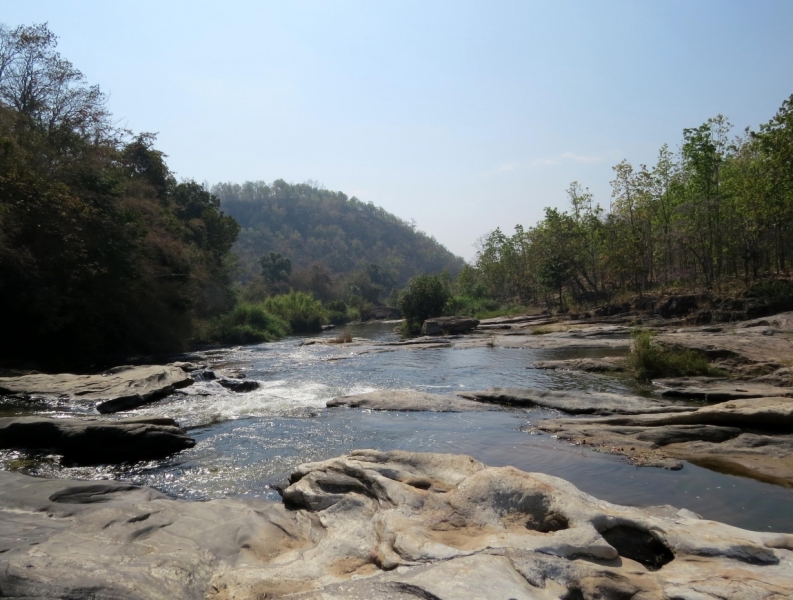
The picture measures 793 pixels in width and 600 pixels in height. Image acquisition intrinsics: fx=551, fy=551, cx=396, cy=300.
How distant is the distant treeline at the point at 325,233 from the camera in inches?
5059

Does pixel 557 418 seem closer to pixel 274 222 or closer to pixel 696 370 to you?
pixel 696 370

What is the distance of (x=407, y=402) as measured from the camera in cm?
1180

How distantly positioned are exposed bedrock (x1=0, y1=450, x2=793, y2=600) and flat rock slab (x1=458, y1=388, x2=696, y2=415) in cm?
484

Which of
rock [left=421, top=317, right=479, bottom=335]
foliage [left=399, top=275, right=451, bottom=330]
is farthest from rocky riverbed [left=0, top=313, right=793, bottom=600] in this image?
foliage [left=399, top=275, right=451, bottom=330]

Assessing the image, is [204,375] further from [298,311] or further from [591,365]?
[298,311]

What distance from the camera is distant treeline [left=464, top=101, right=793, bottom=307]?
90.3ft

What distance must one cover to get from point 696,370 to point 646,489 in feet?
26.1

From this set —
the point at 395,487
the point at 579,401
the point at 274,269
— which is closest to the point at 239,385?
the point at 579,401

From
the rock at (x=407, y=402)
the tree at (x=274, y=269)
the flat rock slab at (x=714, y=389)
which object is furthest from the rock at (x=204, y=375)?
the tree at (x=274, y=269)

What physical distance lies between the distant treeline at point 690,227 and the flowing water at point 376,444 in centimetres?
1913

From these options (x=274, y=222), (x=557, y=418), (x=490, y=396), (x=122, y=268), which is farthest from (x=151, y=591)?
(x=274, y=222)

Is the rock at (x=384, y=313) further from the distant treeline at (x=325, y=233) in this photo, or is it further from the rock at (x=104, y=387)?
the rock at (x=104, y=387)

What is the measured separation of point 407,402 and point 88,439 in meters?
6.01

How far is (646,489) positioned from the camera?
257 inches
